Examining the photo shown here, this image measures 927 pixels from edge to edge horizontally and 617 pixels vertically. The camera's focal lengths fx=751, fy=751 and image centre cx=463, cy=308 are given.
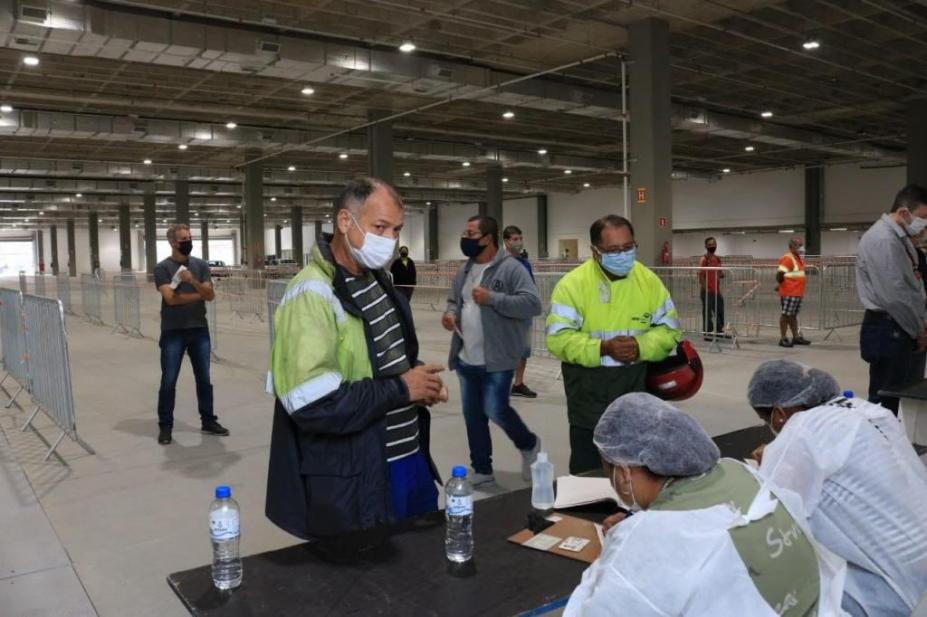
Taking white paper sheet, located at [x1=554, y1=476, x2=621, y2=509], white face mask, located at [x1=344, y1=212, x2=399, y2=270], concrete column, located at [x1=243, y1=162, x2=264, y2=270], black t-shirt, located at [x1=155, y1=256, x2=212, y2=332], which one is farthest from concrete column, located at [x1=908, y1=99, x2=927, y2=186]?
white face mask, located at [x1=344, y1=212, x2=399, y2=270]

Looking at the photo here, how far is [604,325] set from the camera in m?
3.56

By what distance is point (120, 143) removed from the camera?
2338cm

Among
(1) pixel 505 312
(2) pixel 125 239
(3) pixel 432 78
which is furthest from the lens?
(2) pixel 125 239

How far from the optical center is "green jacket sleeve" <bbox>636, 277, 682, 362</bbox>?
139 inches

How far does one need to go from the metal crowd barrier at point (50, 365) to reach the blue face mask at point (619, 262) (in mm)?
4157

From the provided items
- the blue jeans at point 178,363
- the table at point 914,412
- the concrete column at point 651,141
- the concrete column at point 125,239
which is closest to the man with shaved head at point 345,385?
the table at point 914,412

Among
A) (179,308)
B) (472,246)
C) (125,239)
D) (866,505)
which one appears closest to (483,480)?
(472,246)

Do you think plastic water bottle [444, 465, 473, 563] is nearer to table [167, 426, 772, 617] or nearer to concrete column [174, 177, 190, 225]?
table [167, 426, 772, 617]

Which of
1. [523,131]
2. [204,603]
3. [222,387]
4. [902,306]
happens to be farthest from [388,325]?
[523,131]

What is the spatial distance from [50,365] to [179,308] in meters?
1.24

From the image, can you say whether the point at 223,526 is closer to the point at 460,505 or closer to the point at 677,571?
the point at 460,505

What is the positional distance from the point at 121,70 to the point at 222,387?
29.6 feet

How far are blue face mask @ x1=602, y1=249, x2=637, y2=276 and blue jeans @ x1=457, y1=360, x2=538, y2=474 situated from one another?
1.37 m

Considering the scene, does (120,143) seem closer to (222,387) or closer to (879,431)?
(222,387)
